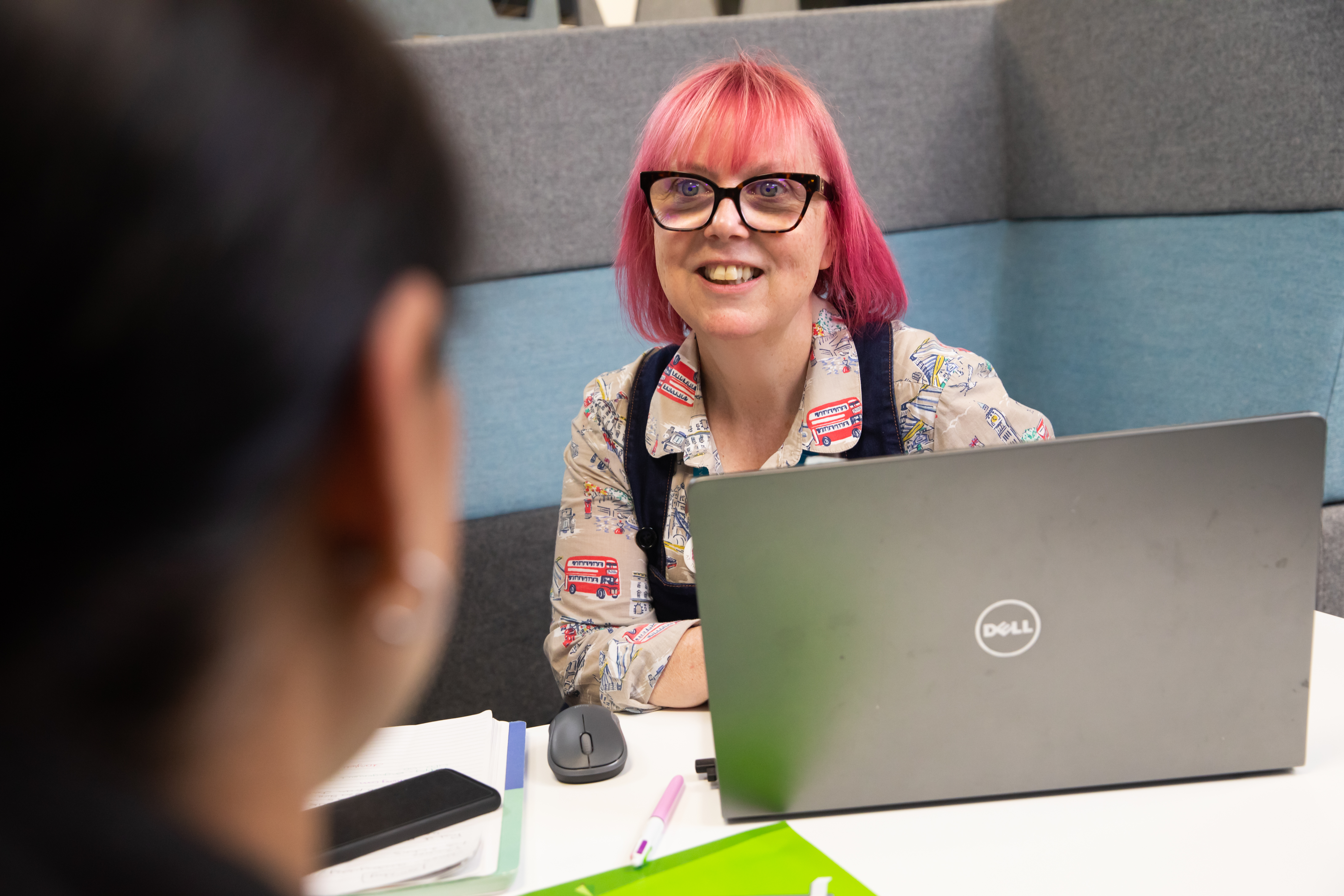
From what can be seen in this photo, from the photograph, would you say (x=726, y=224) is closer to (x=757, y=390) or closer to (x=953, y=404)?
(x=757, y=390)

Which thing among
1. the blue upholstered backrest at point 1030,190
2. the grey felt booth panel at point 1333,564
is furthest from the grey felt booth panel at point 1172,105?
the grey felt booth panel at point 1333,564

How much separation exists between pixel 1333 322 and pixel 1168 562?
99cm

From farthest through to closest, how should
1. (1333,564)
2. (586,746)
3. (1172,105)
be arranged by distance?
1. (1172,105)
2. (1333,564)
3. (586,746)

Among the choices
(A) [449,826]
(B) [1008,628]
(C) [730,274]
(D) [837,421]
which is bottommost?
(A) [449,826]

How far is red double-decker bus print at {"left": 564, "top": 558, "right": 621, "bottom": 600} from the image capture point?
1.18 m

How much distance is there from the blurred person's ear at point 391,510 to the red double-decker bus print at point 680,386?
0.99 metres

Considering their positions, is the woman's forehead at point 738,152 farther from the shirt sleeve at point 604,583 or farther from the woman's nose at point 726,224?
the shirt sleeve at point 604,583

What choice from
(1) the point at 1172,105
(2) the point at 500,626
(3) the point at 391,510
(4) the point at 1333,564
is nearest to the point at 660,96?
(1) the point at 1172,105

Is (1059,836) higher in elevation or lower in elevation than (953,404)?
lower

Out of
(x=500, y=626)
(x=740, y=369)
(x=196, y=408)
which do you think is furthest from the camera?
(x=500, y=626)

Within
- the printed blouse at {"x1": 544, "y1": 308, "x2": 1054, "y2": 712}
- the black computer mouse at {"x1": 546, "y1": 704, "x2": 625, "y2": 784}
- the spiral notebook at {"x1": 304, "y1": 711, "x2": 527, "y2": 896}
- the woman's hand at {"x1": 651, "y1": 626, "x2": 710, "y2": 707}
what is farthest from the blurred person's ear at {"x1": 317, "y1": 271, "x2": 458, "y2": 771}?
the printed blouse at {"x1": 544, "y1": 308, "x2": 1054, "y2": 712}

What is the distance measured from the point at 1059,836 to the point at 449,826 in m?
0.43

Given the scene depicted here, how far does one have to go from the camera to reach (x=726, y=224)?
1.22m

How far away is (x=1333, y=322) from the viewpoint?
137 centimetres
